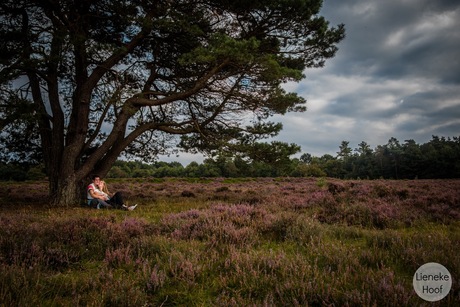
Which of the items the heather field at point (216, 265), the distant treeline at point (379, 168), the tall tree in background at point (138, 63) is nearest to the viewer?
the heather field at point (216, 265)

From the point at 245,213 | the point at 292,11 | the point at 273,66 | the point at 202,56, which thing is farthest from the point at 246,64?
the point at 245,213

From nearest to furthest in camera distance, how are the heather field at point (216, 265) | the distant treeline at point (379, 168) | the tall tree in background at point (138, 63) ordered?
the heather field at point (216, 265)
the tall tree in background at point (138, 63)
the distant treeline at point (379, 168)

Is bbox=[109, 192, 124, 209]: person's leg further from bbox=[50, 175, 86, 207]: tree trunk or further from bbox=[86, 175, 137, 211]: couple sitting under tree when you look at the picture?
bbox=[50, 175, 86, 207]: tree trunk

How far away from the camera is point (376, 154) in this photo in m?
93.6

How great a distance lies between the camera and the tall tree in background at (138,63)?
8.42m

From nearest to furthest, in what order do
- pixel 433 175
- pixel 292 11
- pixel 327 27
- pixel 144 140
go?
pixel 292 11
pixel 327 27
pixel 144 140
pixel 433 175

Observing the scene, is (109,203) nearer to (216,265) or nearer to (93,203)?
(93,203)

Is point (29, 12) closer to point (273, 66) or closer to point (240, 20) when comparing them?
point (240, 20)

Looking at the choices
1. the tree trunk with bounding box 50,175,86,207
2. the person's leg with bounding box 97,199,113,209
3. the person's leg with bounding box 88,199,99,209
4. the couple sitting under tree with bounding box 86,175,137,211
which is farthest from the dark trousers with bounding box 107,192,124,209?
the tree trunk with bounding box 50,175,86,207

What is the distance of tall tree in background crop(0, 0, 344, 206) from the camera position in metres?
8.42

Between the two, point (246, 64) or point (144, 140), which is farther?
point (144, 140)

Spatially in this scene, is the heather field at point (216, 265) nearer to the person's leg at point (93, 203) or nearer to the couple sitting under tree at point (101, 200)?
the couple sitting under tree at point (101, 200)

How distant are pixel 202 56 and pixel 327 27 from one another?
546 cm

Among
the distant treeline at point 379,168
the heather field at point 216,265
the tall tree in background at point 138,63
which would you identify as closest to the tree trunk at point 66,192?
the tall tree in background at point 138,63
